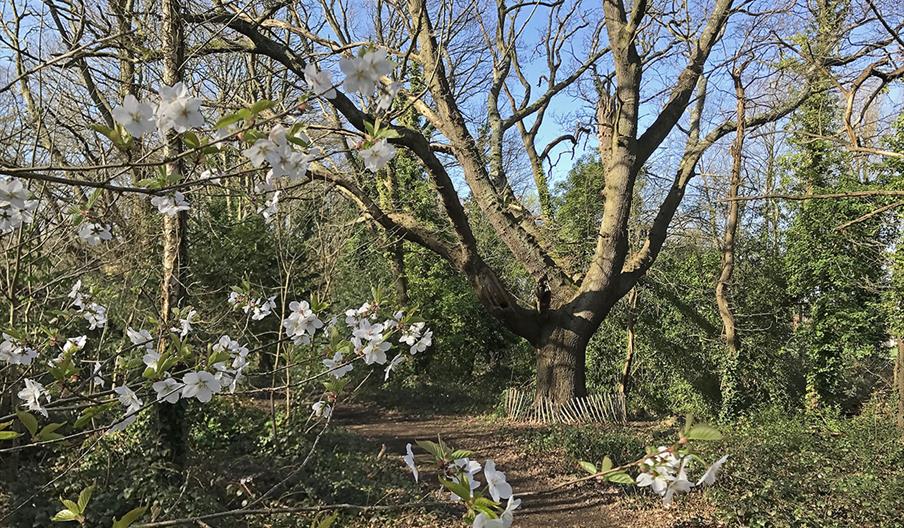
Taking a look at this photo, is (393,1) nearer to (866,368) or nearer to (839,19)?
(839,19)

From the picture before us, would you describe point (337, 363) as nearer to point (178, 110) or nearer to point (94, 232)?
point (94, 232)

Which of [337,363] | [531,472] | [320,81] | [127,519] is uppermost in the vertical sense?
[320,81]

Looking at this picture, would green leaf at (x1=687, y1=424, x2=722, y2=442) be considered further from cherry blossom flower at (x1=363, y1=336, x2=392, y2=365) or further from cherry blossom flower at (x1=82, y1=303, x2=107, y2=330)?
cherry blossom flower at (x1=82, y1=303, x2=107, y2=330)

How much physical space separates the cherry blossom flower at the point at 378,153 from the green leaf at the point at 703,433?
33.7 inches

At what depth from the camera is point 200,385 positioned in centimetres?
149

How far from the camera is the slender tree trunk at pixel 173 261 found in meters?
4.31

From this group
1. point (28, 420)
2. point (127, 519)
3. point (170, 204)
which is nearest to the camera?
point (127, 519)

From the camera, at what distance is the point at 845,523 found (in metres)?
4.41

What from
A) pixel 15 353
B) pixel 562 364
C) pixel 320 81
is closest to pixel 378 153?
pixel 320 81

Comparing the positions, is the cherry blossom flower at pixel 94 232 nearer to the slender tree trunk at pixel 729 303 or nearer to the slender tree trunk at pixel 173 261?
the slender tree trunk at pixel 173 261

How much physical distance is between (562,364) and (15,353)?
7.73 meters

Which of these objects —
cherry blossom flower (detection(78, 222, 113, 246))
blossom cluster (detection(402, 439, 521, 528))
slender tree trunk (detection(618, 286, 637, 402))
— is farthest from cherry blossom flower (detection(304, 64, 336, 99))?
slender tree trunk (detection(618, 286, 637, 402))

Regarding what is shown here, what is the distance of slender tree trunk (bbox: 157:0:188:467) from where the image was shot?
4312 mm

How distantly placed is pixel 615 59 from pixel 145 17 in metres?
6.24
